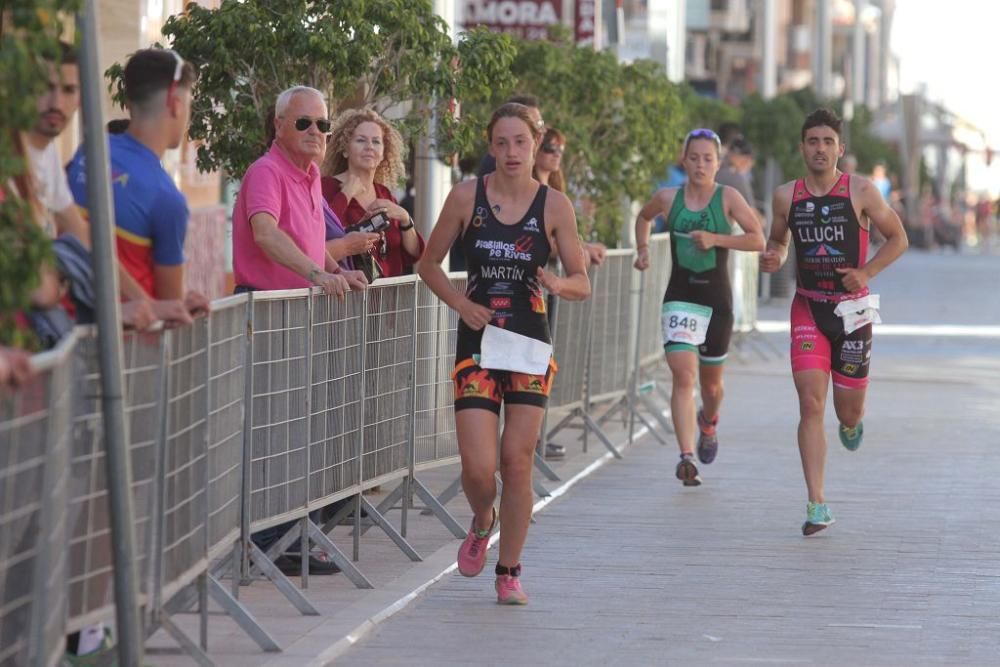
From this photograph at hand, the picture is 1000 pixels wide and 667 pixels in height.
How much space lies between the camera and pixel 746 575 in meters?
9.59

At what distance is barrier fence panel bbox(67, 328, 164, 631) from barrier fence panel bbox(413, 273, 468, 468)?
374 cm

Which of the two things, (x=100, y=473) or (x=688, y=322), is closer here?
(x=100, y=473)

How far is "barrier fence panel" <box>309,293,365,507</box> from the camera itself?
893 cm

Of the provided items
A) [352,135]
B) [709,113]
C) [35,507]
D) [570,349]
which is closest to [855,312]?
[352,135]

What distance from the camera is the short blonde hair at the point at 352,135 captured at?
34.4ft

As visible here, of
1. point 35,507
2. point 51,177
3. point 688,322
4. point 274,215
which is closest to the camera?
point 35,507

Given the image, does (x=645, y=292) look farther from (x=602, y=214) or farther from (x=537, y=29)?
(x=537, y=29)

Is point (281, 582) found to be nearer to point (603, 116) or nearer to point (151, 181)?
point (151, 181)

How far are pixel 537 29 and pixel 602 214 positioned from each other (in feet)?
5.31

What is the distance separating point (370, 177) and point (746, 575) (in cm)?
259

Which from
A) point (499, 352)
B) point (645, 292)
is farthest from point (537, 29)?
point (499, 352)

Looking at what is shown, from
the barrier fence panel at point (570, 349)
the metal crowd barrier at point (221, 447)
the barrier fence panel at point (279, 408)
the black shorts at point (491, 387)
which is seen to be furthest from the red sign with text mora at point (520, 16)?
the barrier fence panel at point (279, 408)

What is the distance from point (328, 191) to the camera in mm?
10664

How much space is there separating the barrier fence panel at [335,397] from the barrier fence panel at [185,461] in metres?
1.49
